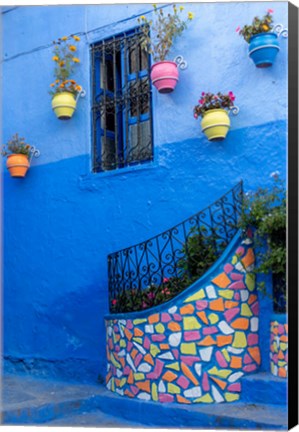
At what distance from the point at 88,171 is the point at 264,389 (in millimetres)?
3088

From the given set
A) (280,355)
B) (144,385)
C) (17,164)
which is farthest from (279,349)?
(17,164)

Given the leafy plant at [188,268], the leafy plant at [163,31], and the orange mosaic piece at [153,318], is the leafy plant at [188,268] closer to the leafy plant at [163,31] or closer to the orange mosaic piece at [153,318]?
the orange mosaic piece at [153,318]

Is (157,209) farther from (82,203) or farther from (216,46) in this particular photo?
(216,46)

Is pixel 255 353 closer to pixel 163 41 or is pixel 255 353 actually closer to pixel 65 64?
pixel 163 41

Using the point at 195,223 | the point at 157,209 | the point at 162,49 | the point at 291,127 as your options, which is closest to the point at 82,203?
the point at 157,209

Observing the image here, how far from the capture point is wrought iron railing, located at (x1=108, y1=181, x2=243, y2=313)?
541 centimetres

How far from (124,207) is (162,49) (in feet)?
5.62

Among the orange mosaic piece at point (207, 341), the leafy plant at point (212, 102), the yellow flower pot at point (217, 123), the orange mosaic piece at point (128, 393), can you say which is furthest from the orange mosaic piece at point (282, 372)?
the leafy plant at point (212, 102)

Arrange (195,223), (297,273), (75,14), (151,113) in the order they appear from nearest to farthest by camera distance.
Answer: (297,273), (195,223), (151,113), (75,14)

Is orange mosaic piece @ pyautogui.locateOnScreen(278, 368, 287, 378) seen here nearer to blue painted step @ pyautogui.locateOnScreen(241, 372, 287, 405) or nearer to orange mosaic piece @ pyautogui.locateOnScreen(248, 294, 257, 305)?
blue painted step @ pyautogui.locateOnScreen(241, 372, 287, 405)

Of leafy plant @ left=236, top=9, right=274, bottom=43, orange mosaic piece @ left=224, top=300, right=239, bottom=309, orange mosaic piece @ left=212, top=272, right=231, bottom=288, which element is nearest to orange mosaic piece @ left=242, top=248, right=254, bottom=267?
orange mosaic piece @ left=212, top=272, right=231, bottom=288

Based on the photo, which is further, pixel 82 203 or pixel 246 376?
pixel 82 203

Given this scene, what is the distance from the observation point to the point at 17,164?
6773mm

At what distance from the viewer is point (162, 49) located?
593 centimetres
